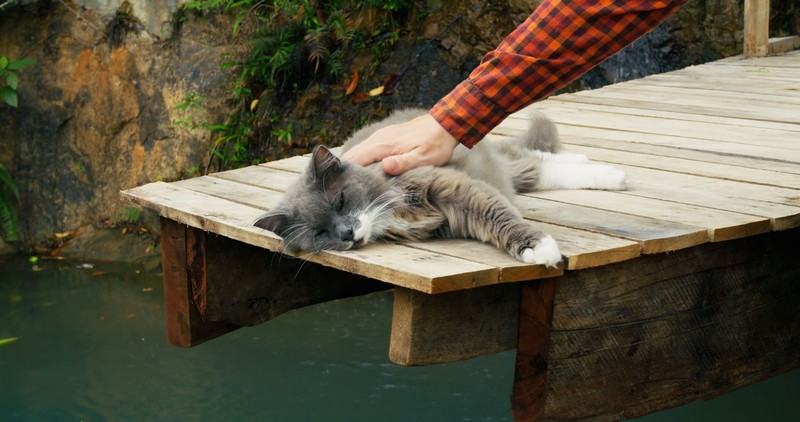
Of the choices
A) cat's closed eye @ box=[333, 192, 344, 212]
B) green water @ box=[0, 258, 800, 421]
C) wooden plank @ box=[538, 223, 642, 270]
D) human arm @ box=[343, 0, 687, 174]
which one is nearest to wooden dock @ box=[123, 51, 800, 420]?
wooden plank @ box=[538, 223, 642, 270]

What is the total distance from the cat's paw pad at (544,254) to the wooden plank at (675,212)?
20.7 inches

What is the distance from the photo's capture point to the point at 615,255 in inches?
96.1

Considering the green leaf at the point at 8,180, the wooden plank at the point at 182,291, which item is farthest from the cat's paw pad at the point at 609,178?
the green leaf at the point at 8,180

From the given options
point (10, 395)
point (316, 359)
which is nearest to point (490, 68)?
point (316, 359)

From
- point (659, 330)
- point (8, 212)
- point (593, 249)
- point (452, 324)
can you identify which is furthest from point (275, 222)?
point (8, 212)

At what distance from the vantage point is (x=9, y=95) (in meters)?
6.83

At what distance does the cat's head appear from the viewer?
2.55 metres

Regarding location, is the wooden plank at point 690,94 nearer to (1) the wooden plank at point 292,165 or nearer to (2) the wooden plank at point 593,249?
(1) the wooden plank at point 292,165

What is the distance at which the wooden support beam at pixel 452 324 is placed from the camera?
2.42 meters

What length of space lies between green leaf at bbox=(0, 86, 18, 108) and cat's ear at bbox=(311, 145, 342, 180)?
15.9 ft

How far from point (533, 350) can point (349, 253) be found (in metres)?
0.56

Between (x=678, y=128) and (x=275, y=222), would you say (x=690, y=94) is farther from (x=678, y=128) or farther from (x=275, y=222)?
(x=275, y=222)

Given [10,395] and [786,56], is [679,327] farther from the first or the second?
[786,56]

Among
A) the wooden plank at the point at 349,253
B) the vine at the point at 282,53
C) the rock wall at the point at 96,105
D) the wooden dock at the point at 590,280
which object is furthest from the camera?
the rock wall at the point at 96,105
